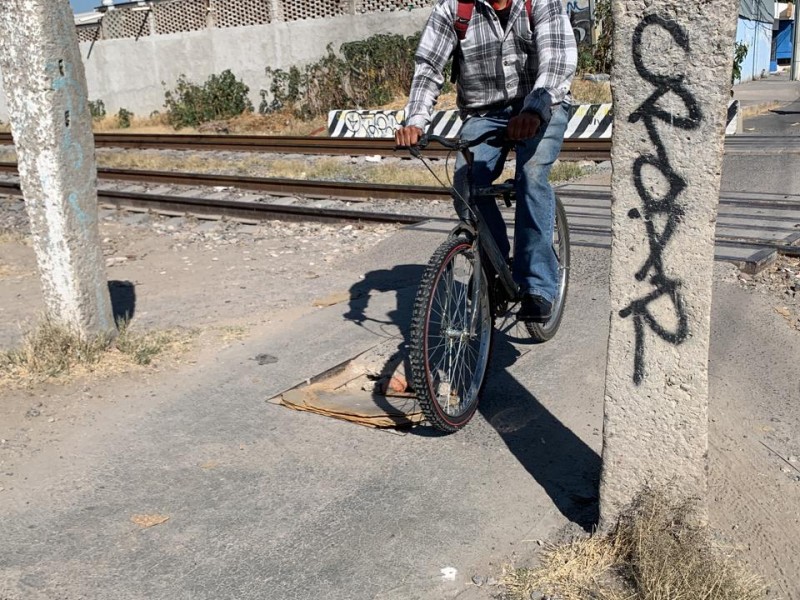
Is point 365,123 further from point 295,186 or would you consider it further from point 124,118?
point 124,118

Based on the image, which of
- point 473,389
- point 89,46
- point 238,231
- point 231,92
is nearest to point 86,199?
point 473,389

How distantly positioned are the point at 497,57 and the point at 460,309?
1.30 metres

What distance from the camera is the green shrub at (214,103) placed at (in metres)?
28.3

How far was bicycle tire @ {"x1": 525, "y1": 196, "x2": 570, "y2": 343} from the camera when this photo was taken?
5.11 meters

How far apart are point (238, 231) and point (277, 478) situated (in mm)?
6360

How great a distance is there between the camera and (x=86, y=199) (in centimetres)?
532

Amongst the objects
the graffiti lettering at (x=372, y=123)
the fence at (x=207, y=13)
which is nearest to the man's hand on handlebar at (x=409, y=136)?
the graffiti lettering at (x=372, y=123)

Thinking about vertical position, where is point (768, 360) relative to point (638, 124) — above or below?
below

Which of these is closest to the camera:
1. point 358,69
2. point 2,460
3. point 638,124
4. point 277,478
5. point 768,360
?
point 638,124

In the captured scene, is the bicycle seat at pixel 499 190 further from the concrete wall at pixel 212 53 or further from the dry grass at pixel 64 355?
the concrete wall at pixel 212 53

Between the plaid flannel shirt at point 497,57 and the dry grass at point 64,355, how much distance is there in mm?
2293

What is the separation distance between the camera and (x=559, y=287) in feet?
18.1

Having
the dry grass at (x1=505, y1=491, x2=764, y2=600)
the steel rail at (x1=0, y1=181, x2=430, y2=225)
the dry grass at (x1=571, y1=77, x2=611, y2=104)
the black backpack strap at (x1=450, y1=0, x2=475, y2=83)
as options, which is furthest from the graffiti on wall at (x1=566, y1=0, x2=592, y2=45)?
the dry grass at (x1=505, y1=491, x2=764, y2=600)

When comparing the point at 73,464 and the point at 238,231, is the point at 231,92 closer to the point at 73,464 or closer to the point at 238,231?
the point at 238,231
